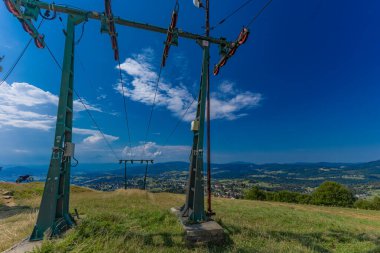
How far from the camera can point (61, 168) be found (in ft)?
30.7

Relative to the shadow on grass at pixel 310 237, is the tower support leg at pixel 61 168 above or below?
above

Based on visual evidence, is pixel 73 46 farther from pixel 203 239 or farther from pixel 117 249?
pixel 203 239

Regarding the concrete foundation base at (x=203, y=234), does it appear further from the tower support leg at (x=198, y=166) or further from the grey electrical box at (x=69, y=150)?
the grey electrical box at (x=69, y=150)

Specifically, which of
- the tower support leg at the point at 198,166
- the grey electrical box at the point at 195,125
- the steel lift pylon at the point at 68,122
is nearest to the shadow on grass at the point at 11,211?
the steel lift pylon at the point at 68,122

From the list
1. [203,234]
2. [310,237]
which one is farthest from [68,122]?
[310,237]

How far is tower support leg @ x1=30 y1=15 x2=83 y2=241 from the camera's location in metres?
8.27

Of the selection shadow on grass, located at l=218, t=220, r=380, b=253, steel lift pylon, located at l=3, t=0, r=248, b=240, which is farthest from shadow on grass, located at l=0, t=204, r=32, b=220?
shadow on grass, located at l=218, t=220, r=380, b=253

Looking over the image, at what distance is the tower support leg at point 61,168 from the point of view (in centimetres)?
827

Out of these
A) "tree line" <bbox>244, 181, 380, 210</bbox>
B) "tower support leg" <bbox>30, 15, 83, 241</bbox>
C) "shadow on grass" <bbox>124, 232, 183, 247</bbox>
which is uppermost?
"tower support leg" <bbox>30, 15, 83, 241</bbox>

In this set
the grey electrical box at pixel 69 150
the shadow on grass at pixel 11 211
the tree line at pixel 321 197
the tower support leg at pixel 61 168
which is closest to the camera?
the tower support leg at pixel 61 168

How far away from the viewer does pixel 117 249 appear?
22.8 ft

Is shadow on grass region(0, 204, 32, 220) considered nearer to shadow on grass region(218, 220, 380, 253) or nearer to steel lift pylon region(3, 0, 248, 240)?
steel lift pylon region(3, 0, 248, 240)

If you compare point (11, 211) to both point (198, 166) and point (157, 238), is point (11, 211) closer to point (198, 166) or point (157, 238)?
point (157, 238)

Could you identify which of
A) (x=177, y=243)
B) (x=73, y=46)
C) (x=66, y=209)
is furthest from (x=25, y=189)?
(x=177, y=243)
